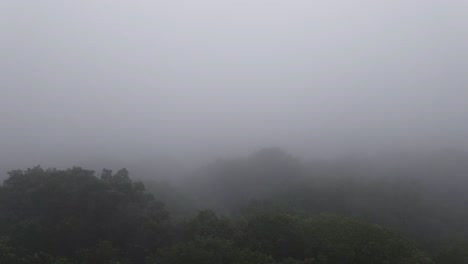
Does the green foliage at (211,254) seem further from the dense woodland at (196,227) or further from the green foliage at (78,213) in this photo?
the green foliage at (78,213)

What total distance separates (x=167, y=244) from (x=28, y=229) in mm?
7880

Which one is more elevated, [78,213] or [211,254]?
[78,213]

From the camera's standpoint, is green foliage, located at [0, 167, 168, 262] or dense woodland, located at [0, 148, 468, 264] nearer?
dense woodland, located at [0, 148, 468, 264]

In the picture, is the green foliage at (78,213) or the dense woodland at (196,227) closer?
the dense woodland at (196,227)

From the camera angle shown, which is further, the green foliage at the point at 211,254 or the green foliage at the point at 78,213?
the green foliage at the point at 78,213

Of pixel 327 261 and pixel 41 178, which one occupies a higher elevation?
pixel 41 178

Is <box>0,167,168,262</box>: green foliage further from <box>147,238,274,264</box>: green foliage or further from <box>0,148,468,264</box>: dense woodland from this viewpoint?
<box>147,238,274,264</box>: green foliage

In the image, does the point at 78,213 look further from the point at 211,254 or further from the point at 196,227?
the point at 211,254

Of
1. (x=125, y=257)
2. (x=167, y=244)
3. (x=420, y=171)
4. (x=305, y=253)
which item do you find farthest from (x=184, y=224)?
(x=420, y=171)

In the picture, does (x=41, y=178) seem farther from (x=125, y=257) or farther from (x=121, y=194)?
(x=125, y=257)

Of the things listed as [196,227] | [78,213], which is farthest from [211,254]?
[78,213]

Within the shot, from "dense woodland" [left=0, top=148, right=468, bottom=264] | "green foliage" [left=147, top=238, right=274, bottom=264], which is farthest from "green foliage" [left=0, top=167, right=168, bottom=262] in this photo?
"green foliage" [left=147, top=238, right=274, bottom=264]

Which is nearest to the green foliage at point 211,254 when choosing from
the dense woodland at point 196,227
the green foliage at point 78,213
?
the dense woodland at point 196,227

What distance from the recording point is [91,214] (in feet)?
110
